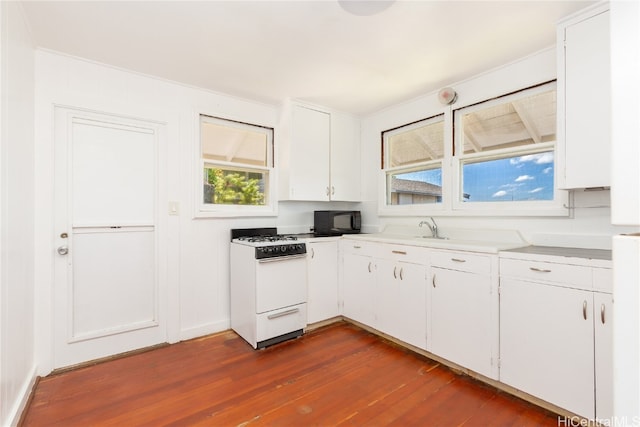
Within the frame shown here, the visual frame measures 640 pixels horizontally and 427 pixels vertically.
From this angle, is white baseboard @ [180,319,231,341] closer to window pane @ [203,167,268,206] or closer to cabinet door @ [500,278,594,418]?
window pane @ [203,167,268,206]

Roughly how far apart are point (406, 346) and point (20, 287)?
2906mm

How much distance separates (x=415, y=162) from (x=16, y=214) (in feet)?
11.2

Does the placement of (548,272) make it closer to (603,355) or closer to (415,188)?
(603,355)

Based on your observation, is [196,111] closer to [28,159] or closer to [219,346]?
[28,159]

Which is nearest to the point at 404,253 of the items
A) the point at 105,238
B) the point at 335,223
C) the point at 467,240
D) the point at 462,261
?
the point at 462,261

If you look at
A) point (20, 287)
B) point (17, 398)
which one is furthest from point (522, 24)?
point (17, 398)

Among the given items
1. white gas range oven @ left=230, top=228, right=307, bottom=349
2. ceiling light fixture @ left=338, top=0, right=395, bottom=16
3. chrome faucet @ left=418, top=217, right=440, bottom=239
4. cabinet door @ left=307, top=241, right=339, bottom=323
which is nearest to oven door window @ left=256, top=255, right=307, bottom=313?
white gas range oven @ left=230, top=228, right=307, bottom=349

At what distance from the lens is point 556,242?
7.36 ft

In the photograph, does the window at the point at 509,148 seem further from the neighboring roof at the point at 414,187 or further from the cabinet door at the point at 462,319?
the cabinet door at the point at 462,319

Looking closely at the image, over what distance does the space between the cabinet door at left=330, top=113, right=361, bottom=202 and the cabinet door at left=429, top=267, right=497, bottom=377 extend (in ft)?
5.49

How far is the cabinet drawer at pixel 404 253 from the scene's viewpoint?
251 centimetres

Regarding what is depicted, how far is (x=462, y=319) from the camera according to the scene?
88.0 inches

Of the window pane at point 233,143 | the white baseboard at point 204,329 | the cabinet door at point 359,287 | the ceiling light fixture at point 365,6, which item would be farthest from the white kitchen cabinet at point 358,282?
the ceiling light fixture at point 365,6

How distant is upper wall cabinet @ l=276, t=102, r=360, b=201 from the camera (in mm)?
3338
